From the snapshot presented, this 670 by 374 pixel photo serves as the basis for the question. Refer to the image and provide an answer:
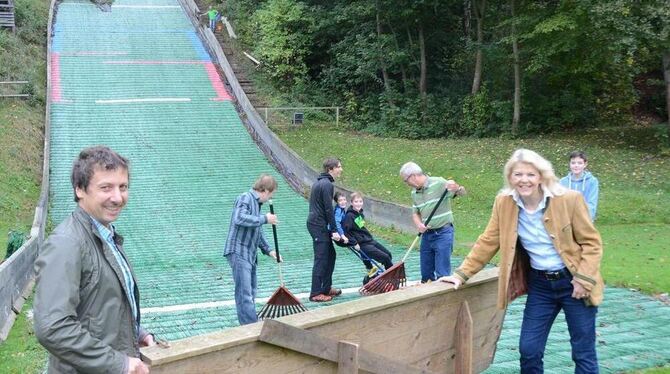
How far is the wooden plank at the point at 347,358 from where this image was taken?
3.86 meters

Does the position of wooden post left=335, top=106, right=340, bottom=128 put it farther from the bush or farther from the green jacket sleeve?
the green jacket sleeve

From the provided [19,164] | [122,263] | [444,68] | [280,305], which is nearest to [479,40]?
[444,68]

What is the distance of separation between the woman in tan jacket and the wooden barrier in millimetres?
244

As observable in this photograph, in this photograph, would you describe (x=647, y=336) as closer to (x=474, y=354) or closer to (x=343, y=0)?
(x=474, y=354)

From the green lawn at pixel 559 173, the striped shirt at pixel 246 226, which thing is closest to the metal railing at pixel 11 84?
the green lawn at pixel 559 173

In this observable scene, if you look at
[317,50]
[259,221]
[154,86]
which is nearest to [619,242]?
[259,221]

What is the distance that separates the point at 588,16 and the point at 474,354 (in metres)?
18.0

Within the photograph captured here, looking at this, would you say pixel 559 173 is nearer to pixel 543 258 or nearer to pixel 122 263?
pixel 543 258

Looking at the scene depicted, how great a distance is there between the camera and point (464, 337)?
4703 millimetres

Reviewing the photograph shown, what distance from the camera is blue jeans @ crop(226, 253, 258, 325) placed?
757cm

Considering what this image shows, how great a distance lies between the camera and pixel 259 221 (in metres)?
7.30

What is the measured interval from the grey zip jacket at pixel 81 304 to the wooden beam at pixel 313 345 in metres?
0.68

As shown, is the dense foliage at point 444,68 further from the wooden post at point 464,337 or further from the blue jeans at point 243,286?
the wooden post at point 464,337

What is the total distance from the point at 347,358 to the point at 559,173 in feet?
56.5
